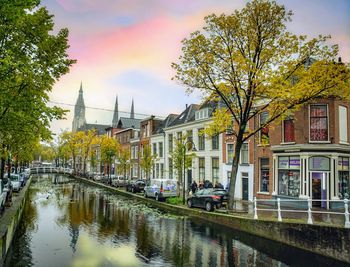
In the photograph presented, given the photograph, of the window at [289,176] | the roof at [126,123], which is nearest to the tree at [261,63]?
the window at [289,176]

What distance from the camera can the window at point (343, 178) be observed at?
22.7m

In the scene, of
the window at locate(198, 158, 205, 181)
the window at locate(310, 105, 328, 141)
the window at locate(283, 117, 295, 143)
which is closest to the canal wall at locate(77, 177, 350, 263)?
the window at locate(283, 117, 295, 143)

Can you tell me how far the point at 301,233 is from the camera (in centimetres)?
1410

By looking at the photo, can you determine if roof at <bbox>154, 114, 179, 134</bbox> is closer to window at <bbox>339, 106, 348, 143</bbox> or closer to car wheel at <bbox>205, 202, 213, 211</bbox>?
car wheel at <bbox>205, 202, 213, 211</bbox>

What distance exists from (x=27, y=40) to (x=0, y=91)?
9.52 feet

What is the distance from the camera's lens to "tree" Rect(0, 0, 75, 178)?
12609mm

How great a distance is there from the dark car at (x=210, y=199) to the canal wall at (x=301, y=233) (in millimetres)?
1850

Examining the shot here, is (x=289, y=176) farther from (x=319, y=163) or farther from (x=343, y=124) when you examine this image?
(x=343, y=124)

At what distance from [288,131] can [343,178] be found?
513 cm

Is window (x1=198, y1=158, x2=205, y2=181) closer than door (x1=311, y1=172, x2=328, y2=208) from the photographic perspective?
No

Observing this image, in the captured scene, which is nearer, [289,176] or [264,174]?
[289,176]

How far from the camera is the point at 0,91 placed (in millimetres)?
12406

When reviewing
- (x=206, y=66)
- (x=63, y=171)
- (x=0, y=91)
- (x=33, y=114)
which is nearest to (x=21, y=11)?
(x=0, y=91)

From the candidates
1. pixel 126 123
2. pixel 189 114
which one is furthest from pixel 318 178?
pixel 126 123
